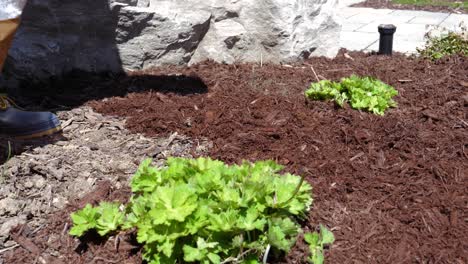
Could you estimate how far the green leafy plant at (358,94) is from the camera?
3.75m

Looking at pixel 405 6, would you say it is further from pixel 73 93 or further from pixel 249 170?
pixel 249 170

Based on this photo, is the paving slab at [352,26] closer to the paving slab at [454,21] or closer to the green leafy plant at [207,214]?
the paving slab at [454,21]

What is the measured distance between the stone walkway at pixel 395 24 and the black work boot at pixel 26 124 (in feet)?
12.9

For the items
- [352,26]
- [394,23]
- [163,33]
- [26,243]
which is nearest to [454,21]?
[394,23]

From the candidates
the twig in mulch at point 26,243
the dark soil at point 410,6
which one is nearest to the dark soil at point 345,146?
the twig in mulch at point 26,243

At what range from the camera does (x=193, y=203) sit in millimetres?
2111

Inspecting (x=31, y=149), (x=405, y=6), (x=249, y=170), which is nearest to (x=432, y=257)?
(x=249, y=170)

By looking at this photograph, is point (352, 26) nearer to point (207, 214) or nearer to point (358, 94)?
point (358, 94)

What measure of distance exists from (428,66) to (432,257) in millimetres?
2839

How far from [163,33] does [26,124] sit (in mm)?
1708

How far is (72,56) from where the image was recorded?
14.7ft

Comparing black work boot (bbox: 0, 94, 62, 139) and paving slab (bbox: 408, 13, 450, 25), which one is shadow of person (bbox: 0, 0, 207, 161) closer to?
black work boot (bbox: 0, 94, 62, 139)

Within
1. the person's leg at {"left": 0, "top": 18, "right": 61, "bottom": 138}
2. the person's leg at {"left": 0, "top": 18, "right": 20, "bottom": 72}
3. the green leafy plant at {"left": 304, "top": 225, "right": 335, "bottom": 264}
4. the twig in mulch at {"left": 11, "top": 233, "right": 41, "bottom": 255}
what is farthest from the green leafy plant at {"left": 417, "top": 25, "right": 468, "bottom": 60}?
the twig in mulch at {"left": 11, "top": 233, "right": 41, "bottom": 255}

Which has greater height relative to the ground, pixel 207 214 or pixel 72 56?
pixel 207 214
